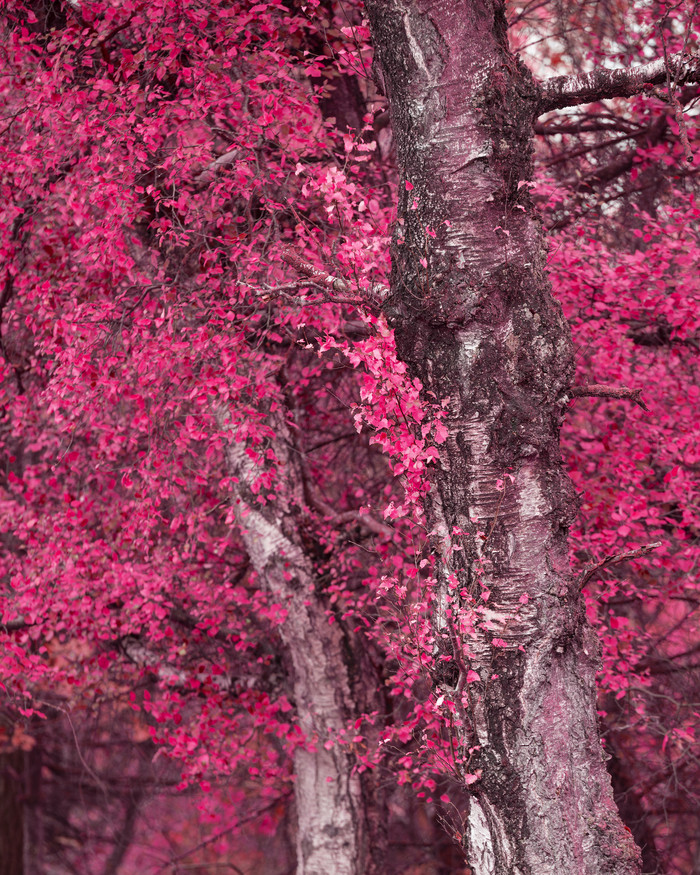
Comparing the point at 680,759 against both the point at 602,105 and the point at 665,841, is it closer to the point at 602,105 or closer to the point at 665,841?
the point at 665,841

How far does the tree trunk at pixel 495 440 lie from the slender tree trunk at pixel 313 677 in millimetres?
2342

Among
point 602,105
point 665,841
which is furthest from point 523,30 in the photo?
point 665,841

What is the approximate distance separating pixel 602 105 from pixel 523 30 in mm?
1107

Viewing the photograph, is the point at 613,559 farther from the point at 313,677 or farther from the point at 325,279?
the point at 313,677

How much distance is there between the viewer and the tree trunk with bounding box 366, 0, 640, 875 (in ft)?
11.2

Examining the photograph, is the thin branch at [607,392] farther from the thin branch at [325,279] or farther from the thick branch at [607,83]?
the thick branch at [607,83]

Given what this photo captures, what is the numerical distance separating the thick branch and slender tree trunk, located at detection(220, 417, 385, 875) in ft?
10.4

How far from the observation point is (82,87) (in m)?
5.74

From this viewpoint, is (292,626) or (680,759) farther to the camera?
(680,759)

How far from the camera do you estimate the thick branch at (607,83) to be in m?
3.60

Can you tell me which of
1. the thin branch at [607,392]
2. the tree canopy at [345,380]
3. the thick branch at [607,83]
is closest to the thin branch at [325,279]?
the tree canopy at [345,380]

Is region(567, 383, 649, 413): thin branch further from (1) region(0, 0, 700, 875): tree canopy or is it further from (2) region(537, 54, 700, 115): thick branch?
(2) region(537, 54, 700, 115): thick branch

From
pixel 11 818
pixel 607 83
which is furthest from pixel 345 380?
pixel 11 818

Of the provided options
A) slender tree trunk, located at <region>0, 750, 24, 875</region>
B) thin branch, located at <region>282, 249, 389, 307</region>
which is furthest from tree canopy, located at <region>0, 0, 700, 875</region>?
slender tree trunk, located at <region>0, 750, 24, 875</region>
